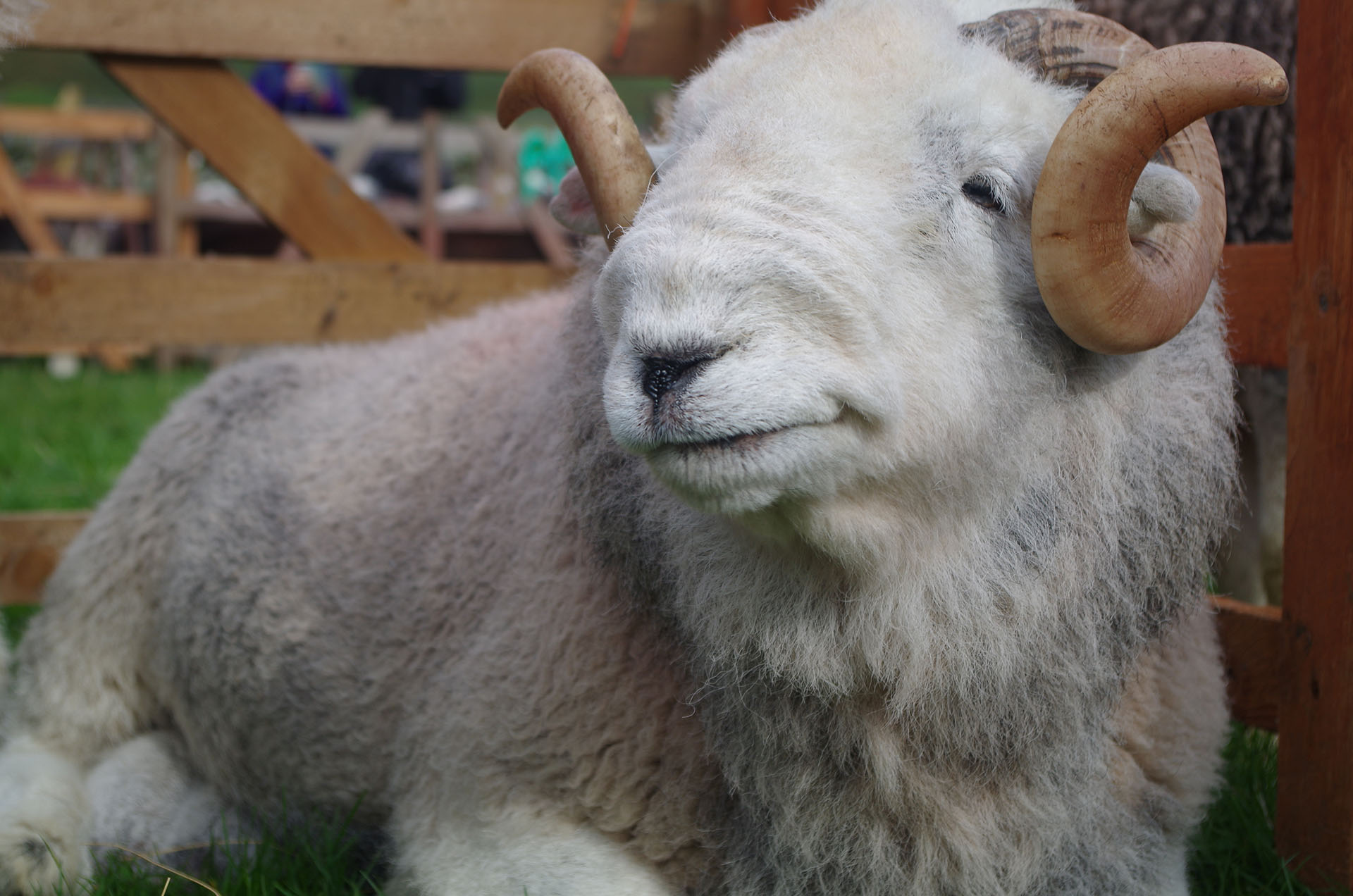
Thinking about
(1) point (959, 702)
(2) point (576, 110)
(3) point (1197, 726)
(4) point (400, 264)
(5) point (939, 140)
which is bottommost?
(4) point (400, 264)

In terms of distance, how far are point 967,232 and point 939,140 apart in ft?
0.49

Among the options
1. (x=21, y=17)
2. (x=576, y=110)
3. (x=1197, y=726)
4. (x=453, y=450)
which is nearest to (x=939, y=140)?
(x=576, y=110)

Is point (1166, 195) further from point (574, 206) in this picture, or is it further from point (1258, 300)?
point (574, 206)

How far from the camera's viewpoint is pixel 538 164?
1525 cm

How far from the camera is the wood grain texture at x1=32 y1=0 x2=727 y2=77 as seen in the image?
364 centimetres

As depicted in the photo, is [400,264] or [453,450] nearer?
[453,450]

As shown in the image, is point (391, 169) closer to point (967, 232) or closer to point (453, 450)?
point (453, 450)

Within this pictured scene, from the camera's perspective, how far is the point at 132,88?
375cm

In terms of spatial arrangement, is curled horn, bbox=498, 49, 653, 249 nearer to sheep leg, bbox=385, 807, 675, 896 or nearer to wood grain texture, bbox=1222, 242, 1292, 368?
sheep leg, bbox=385, 807, 675, 896

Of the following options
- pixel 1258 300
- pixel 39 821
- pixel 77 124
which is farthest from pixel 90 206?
pixel 1258 300

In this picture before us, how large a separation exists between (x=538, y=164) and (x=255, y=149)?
1170 centimetres

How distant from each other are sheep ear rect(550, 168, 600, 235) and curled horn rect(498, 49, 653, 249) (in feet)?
0.32

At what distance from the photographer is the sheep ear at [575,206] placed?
2258 millimetres

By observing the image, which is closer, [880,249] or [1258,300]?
[880,249]
